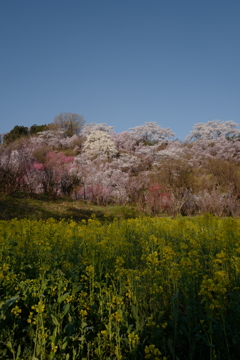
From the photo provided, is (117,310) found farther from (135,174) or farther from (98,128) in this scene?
(98,128)

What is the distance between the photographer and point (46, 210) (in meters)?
13.8

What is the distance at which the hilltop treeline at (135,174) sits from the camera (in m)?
16.6

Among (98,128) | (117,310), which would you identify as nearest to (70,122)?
(98,128)

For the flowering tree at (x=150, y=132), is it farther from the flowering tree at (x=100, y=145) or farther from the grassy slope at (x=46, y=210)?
the grassy slope at (x=46, y=210)

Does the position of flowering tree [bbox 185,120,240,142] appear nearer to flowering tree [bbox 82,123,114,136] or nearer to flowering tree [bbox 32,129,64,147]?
flowering tree [bbox 82,123,114,136]

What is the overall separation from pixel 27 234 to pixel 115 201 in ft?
48.3

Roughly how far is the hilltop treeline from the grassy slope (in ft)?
4.28

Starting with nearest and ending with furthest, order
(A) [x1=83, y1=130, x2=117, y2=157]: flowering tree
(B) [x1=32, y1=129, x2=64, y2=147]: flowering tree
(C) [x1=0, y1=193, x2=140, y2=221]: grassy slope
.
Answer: (C) [x1=0, y1=193, x2=140, y2=221]: grassy slope, (A) [x1=83, y1=130, x2=117, y2=157]: flowering tree, (B) [x1=32, y1=129, x2=64, y2=147]: flowering tree

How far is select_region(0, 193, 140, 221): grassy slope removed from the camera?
12195mm

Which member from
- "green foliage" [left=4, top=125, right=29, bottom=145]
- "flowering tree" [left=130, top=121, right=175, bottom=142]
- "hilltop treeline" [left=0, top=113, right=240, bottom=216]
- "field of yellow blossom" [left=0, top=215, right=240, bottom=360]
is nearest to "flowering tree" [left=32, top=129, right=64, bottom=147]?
"hilltop treeline" [left=0, top=113, right=240, bottom=216]

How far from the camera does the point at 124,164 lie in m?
25.8

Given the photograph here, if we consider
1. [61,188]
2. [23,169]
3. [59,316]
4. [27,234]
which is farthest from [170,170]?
[59,316]

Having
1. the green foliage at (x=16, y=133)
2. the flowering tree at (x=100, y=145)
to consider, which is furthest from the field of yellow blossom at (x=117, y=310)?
the green foliage at (x=16, y=133)

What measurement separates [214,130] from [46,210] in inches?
1179
